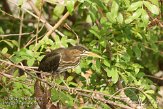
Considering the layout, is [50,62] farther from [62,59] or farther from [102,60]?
[102,60]

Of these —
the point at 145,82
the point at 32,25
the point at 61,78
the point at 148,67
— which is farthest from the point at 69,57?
the point at 32,25

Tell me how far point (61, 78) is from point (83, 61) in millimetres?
387

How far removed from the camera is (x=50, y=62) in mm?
4148

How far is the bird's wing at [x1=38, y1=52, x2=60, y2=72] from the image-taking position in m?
4.17

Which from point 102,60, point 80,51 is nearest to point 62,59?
point 80,51

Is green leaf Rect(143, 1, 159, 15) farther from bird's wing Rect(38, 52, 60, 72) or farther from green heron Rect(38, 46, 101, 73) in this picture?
bird's wing Rect(38, 52, 60, 72)

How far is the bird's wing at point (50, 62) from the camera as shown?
4.17 m

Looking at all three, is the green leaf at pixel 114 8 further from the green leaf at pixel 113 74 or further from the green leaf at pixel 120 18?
the green leaf at pixel 113 74

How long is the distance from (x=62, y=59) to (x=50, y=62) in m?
0.23

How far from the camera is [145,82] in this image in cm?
491

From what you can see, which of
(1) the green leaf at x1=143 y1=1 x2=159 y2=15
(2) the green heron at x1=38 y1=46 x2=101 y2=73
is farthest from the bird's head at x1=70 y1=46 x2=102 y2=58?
(1) the green leaf at x1=143 y1=1 x2=159 y2=15

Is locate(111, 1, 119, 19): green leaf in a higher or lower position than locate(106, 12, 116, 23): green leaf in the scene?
higher

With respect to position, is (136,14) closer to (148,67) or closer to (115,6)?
(115,6)

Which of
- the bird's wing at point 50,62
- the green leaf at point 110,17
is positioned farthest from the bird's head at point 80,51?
the green leaf at point 110,17
